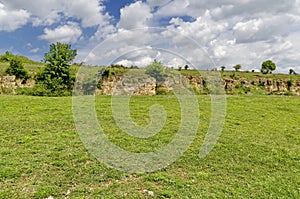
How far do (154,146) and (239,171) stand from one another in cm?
329

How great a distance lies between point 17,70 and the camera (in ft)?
110

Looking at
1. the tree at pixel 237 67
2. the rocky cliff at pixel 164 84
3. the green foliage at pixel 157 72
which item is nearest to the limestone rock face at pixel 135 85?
the rocky cliff at pixel 164 84

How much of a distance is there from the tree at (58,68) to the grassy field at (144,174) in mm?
20734

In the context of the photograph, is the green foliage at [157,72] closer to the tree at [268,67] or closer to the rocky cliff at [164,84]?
the rocky cliff at [164,84]

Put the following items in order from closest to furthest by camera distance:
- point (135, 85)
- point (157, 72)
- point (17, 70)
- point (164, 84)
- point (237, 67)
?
point (135, 85) → point (17, 70) → point (164, 84) → point (157, 72) → point (237, 67)

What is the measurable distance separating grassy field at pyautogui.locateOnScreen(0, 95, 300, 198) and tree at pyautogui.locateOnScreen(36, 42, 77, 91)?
20734 mm

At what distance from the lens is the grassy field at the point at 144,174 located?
6.29 meters

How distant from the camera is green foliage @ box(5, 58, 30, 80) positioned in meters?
33.7

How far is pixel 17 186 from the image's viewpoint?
6164 millimetres

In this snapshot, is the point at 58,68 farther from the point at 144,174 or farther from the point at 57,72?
the point at 144,174

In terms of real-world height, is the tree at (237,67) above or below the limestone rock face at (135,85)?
above

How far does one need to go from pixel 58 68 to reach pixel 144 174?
98.5 feet

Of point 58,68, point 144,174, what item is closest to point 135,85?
point 58,68

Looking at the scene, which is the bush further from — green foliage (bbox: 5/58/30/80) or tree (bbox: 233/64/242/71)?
tree (bbox: 233/64/242/71)
